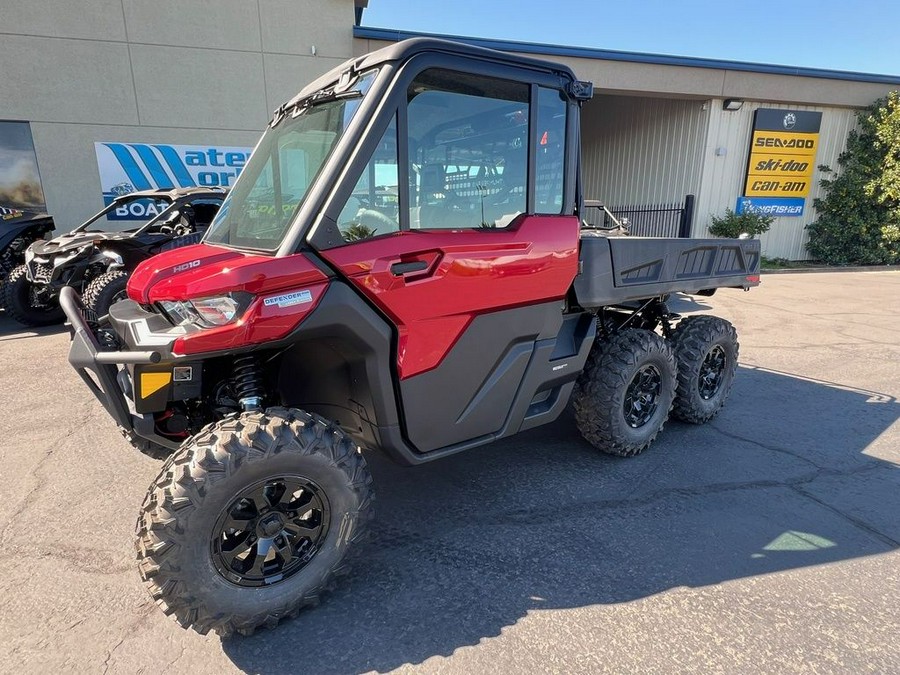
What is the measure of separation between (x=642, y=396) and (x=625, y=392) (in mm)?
337

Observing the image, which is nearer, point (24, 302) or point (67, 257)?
point (67, 257)

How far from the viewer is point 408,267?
2416 millimetres

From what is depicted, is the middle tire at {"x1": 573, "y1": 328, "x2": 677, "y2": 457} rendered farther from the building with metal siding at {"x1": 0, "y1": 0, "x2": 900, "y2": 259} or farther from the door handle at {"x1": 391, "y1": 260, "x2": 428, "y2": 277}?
the building with metal siding at {"x1": 0, "y1": 0, "x2": 900, "y2": 259}

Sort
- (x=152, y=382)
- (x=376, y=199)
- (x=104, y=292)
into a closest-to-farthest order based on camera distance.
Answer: (x=152, y=382), (x=376, y=199), (x=104, y=292)

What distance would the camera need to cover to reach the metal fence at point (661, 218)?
1484 cm

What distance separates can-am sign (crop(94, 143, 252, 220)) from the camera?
10734 millimetres

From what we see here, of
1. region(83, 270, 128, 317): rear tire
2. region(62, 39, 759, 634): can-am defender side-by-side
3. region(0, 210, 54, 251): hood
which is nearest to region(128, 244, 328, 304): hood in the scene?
region(62, 39, 759, 634): can-am defender side-by-side

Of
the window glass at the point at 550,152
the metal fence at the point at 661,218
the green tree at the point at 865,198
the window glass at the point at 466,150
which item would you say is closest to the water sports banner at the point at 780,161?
the green tree at the point at 865,198

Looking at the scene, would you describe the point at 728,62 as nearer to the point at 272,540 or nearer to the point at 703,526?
the point at 703,526

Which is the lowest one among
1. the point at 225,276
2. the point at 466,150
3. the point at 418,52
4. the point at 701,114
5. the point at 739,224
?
the point at 739,224

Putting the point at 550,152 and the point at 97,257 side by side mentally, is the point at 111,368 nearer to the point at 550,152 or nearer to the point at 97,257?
the point at 550,152

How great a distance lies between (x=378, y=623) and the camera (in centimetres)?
233

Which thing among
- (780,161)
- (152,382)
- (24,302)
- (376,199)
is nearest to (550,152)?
(376,199)

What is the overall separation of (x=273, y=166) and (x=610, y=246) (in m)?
2.17
